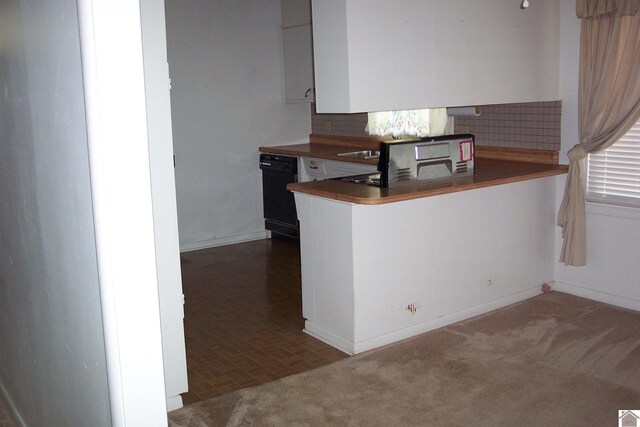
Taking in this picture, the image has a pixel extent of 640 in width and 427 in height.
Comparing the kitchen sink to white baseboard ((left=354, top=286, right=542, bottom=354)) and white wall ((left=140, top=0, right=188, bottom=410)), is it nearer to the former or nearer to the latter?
white baseboard ((left=354, top=286, right=542, bottom=354))

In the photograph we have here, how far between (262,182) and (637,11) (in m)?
3.89

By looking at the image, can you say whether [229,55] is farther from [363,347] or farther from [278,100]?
[363,347]

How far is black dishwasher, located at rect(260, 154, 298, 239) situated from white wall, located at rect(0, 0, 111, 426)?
3.65 metres

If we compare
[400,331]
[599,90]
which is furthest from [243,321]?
[599,90]

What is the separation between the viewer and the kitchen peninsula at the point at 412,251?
390 centimetres

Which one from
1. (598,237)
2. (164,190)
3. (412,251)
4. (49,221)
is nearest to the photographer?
(49,221)

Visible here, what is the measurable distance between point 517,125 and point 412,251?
63.2 inches

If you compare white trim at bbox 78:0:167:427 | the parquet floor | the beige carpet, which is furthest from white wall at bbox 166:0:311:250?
white trim at bbox 78:0:167:427

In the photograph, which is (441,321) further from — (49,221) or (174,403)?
(49,221)

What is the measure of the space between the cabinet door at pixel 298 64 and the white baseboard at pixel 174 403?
3.91m

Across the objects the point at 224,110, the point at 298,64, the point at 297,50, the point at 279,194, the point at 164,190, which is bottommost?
the point at 279,194

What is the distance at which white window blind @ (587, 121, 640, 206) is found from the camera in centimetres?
440

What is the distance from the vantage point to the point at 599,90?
4.43m

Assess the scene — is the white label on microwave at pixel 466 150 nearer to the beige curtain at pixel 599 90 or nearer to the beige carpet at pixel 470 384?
the beige curtain at pixel 599 90
